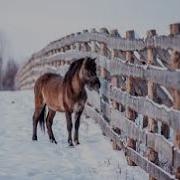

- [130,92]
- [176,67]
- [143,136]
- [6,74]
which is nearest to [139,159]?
[143,136]

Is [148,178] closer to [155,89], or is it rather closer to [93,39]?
[155,89]

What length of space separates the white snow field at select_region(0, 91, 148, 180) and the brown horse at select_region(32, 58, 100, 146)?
35cm

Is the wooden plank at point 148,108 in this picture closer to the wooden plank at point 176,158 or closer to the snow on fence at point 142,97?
the snow on fence at point 142,97

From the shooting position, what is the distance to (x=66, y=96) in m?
9.69

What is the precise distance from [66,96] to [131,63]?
7.17ft

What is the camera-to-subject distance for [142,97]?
23.0 ft

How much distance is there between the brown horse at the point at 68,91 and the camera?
9242 mm

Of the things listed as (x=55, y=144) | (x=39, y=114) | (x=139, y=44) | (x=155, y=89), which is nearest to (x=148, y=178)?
(x=155, y=89)

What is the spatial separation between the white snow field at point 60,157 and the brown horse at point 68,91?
0.35 meters

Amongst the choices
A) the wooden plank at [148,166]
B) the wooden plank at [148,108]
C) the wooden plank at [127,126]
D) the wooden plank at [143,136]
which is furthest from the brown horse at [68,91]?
the wooden plank at [148,166]

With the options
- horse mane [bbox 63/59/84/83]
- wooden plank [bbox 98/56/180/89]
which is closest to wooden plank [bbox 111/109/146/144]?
wooden plank [bbox 98/56/180/89]

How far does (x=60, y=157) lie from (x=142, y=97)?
1.91 m

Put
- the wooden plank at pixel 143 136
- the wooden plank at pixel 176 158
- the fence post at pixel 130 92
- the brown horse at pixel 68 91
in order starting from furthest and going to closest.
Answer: the brown horse at pixel 68 91 < the fence post at pixel 130 92 < the wooden plank at pixel 143 136 < the wooden plank at pixel 176 158

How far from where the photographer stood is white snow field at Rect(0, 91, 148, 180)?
7090 mm
